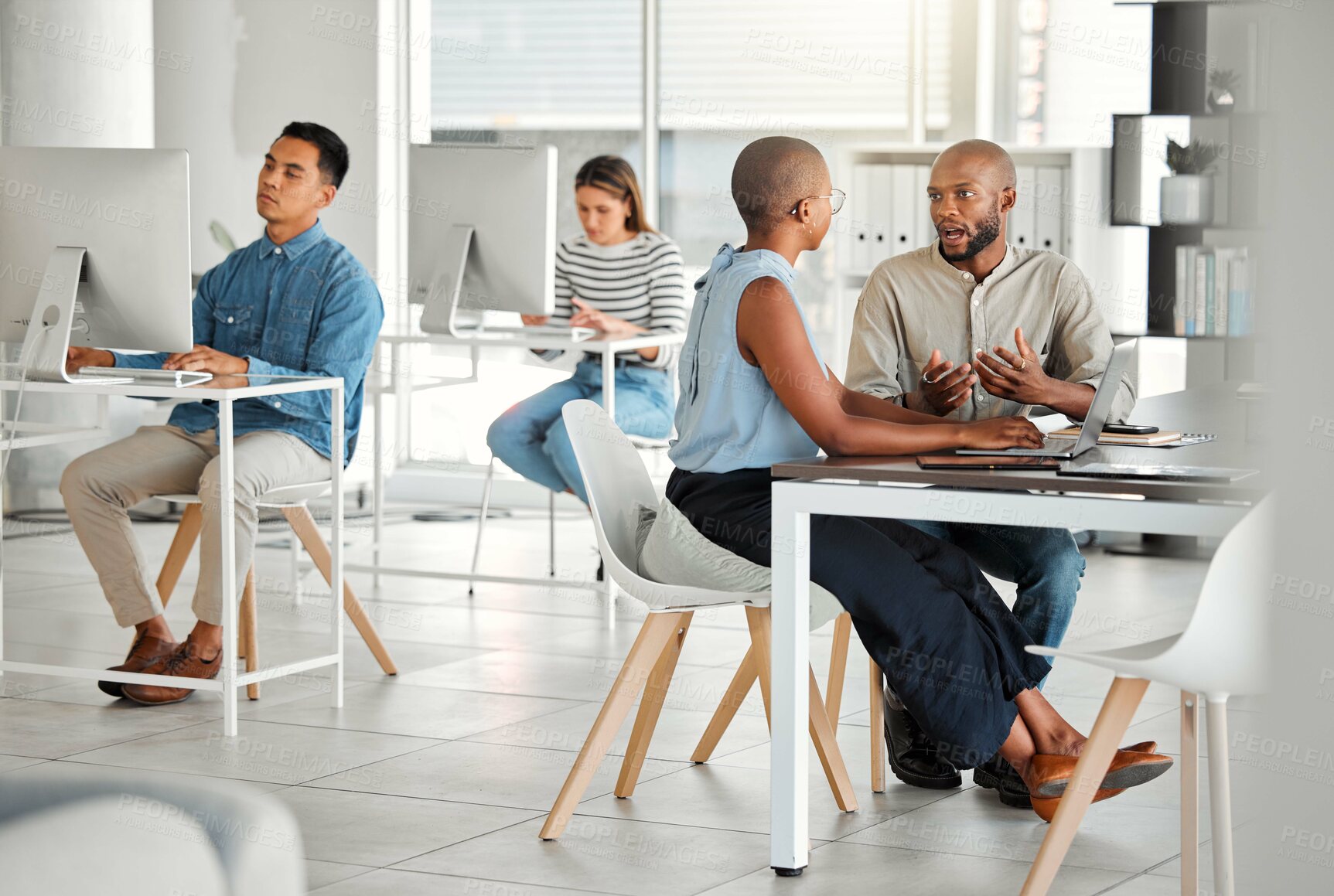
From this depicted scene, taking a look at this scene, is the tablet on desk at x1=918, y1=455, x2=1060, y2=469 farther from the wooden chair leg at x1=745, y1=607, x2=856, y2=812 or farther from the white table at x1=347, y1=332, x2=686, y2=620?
the white table at x1=347, y1=332, x2=686, y2=620

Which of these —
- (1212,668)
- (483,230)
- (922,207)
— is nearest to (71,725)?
(483,230)

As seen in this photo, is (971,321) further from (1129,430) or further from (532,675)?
(532,675)

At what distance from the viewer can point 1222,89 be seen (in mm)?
5695

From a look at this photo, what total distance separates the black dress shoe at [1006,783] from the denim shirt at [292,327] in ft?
5.56

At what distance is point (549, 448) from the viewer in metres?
4.96

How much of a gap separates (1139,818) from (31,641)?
2.95 metres

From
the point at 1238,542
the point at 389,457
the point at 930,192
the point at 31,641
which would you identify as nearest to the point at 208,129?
the point at 389,457

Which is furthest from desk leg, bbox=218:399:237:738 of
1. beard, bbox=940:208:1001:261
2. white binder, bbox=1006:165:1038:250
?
white binder, bbox=1006:165:1038:250

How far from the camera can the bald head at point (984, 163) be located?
3264mm

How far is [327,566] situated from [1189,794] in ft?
7.26

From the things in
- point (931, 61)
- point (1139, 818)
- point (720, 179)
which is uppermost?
point (931, 61)

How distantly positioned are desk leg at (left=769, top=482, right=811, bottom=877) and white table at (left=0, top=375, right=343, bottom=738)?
140cm

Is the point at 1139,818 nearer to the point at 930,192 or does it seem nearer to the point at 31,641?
the point at 930,192

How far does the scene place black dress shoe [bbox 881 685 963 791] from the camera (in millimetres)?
3209
